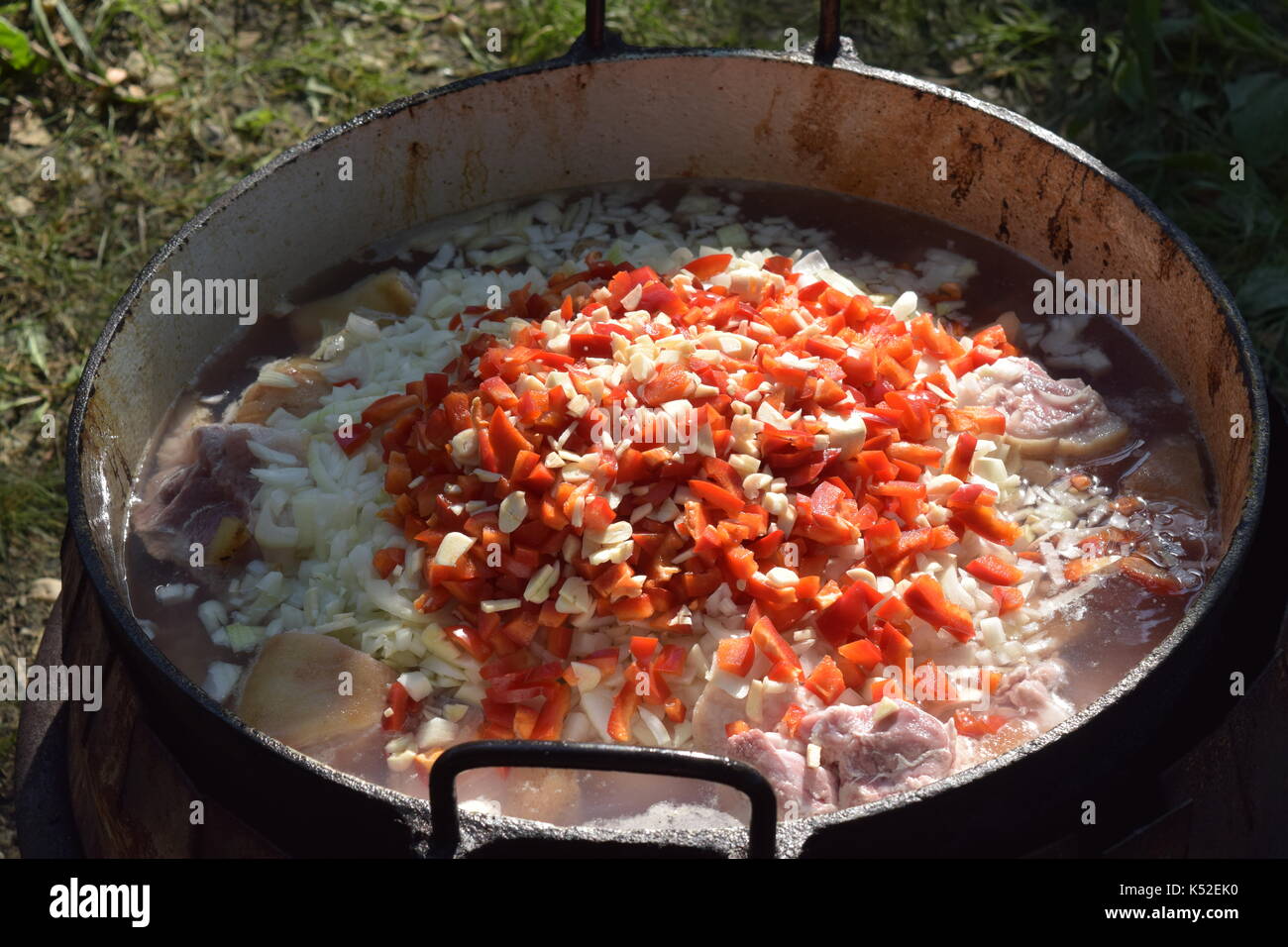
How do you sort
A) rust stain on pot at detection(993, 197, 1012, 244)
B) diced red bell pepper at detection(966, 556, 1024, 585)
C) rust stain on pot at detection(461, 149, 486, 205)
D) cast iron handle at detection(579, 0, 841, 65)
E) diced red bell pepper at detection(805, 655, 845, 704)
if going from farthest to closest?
rust stain on pot at detection(461, 149, 486, 205) → rust stain on pot at detection(993, 197, 1012, 244) → cast iron handle at detection(579, 0, 841, 65) → diced red bell pepper at detection(966, 556, 1024, 585) → diced red bell pepper at detection(805, 655, 845, 704)

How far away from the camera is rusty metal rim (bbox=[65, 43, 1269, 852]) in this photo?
1.85 m

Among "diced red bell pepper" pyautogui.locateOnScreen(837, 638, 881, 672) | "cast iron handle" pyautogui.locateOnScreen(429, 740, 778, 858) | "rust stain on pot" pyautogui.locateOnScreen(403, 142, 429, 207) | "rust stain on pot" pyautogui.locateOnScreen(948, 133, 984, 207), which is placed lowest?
"cast iron handle" pyautogui.locateOnScreen(429, 740, 778, 858)

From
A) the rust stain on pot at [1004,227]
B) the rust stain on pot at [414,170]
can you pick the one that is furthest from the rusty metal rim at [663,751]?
the rust stain on pot at [1004,227]

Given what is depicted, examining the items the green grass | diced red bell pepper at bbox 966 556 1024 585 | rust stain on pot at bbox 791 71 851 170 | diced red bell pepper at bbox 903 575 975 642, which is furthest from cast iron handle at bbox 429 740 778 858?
the green grass

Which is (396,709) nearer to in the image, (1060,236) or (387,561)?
(387,561)

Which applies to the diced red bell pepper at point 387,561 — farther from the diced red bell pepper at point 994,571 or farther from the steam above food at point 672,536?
the diced red bell pepper at point 994,571

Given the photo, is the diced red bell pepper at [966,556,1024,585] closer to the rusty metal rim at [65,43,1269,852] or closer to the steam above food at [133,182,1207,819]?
the steam above food at [133,182,1207,819]

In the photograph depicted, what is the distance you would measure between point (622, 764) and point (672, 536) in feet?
2.76

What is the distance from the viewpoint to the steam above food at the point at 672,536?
2.37 meters

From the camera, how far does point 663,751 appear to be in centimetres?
169

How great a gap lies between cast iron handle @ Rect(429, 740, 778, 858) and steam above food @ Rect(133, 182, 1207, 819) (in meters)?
0.48

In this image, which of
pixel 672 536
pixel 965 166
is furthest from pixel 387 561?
pixel 965 166

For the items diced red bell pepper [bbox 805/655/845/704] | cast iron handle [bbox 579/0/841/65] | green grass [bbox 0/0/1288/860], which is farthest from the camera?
green grass [bbox 0/0/1288/860]
